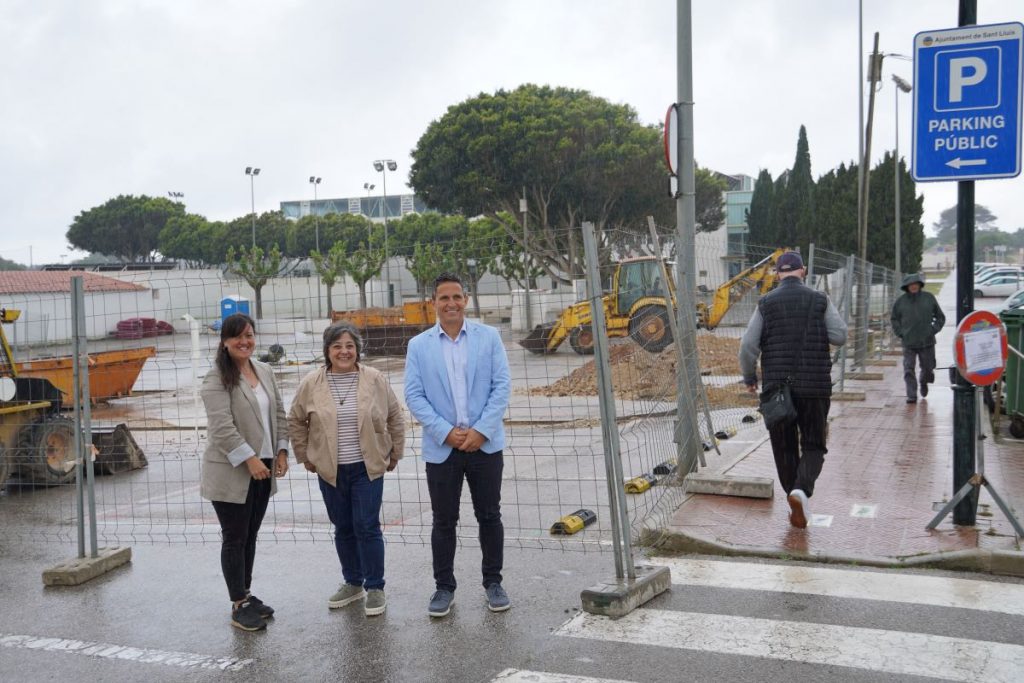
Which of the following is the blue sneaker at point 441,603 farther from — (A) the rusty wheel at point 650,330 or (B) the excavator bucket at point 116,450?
(B) the excavator bucket at point 116,450

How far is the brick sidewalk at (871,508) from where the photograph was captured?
21.1ft

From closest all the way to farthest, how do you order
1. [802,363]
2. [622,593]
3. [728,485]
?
[622,593]
[802,363]
[728,485]

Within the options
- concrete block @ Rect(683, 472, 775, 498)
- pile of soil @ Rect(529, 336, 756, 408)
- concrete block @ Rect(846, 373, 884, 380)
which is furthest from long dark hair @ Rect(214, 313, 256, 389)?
concrete block @ Rect(846, 373, 884, 380)

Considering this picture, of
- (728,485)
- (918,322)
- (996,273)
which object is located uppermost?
(996,273)

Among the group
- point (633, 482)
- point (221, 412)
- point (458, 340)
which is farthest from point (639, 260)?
point (221, 412)

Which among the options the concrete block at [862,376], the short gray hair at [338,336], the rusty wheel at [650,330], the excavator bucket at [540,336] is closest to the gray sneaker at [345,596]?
the short gray hair at [338,336]

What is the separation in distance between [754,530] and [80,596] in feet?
14.8

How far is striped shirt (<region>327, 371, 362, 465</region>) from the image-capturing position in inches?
225

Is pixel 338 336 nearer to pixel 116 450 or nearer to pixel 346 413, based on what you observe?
pixel 346 413

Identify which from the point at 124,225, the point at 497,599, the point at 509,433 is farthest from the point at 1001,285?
the point at 124,225

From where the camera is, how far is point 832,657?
186 inches

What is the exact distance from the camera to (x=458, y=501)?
564 centimetres

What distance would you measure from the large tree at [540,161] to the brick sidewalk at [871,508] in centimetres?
3250

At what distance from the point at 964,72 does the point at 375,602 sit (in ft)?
16.6
